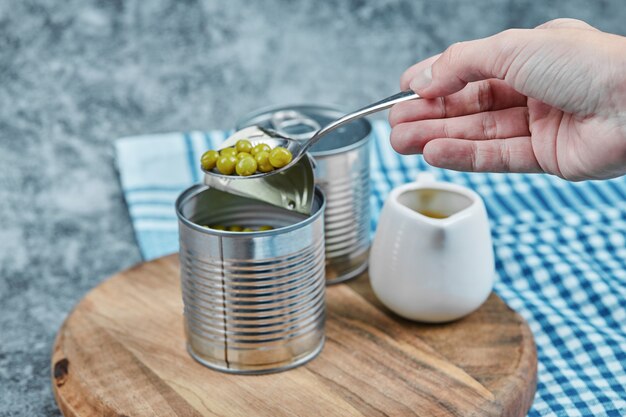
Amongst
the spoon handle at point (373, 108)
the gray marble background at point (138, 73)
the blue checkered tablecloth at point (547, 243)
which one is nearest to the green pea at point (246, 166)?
the spoon handle at point (373, 108)

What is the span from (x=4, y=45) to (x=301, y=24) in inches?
32.4

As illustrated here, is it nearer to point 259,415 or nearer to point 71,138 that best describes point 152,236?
point 71,138

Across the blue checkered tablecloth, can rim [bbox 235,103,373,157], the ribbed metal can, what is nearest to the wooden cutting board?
the ribbed metal can

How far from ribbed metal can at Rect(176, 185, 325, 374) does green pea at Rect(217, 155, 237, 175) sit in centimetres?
10

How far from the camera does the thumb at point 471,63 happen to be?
1418 mm

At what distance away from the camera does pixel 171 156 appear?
2.49 meters

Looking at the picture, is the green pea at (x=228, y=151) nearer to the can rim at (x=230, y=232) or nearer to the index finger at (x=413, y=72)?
the can rim at (x=230, y=232)

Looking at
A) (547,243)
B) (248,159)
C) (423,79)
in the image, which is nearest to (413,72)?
(423,79)

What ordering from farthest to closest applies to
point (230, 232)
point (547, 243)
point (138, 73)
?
point (138, 73), point (547, 243), point (230, 232)

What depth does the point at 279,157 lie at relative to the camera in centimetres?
149

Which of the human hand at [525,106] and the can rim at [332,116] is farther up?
the human hand at [525,106]

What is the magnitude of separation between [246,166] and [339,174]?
0.97 feet

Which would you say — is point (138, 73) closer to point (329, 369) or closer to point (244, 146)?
point (244, 146)

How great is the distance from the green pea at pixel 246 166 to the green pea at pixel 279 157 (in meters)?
0.03
